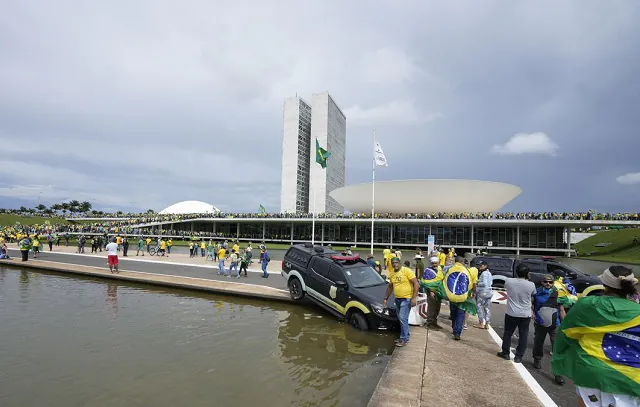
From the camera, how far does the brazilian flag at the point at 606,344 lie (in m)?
2.68

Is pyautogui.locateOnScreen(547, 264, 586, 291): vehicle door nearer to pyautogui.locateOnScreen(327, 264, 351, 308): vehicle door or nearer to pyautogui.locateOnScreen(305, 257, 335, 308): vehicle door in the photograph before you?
pyautogui.locateOnScreen(327, 264, 351, 308): vehicle door

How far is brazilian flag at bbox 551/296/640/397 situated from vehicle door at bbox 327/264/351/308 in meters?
6.19

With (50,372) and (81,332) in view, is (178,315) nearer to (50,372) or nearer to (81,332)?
(81,332)

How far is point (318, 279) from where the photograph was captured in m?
9.98

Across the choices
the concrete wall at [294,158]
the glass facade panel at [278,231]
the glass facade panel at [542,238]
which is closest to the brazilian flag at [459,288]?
the glass facade panel at [542,238]

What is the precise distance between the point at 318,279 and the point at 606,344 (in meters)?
7.65

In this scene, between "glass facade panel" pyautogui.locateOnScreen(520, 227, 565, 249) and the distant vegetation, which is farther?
"glass facade panel" pyautogui.locateOnScreen(520, 227, 565, 249)

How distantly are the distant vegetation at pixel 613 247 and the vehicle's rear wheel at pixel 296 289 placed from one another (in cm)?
4069

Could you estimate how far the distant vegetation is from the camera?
4169cm

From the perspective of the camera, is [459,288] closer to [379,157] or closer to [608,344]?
[608,344]

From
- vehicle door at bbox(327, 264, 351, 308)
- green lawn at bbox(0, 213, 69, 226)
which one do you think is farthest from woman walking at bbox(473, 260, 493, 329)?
green lawn at bbox(0, 213, 69, 226)

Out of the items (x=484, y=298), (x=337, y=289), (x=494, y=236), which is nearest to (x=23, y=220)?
(x=494, y=236)

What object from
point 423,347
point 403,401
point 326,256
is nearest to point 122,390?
point 403,401

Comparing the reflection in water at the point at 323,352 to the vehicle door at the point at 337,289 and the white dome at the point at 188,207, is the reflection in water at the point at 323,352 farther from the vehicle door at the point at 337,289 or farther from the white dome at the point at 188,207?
the white dome at the point at 188,207
